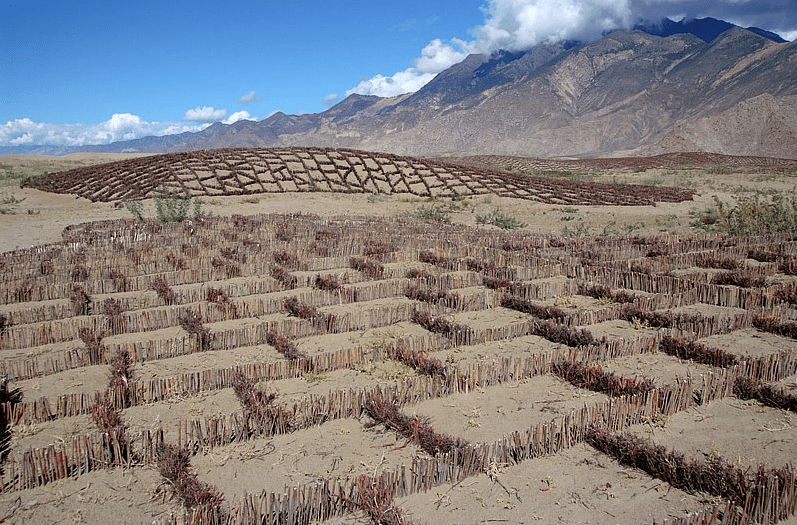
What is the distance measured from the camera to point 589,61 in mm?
114438

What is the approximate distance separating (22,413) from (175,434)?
1060 mm

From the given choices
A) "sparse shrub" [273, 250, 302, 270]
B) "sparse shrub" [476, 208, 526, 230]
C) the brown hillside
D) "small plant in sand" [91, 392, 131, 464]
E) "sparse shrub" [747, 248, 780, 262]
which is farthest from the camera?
the brown hillside

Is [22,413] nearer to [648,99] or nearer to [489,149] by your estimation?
[489,149]

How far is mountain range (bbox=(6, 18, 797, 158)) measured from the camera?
53938mm

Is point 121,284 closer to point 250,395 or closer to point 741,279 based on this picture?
point 250,395

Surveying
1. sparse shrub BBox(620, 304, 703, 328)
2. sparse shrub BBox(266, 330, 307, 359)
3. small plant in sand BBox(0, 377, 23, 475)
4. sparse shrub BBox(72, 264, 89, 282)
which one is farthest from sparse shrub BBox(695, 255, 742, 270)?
sparse shrub BBox(72, 264, 89, 282)

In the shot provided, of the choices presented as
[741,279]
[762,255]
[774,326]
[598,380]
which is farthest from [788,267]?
[598,380]

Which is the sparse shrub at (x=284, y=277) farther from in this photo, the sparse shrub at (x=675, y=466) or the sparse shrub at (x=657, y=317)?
the sparse shrub at (x=675, y=466)

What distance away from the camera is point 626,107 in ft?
283

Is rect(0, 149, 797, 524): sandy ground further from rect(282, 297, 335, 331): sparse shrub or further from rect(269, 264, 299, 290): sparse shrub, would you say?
rect(269, 264, 299, 290): sparse shrub

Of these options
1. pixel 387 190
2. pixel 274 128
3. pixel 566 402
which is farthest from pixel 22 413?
pixel 274 128

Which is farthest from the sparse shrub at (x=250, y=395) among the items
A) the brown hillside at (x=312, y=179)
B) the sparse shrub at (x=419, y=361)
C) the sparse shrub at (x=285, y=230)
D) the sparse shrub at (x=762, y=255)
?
the brown hillside at (x=312, y=179)

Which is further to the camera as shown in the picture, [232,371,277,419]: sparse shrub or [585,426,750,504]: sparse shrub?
[232,371,277,419]: sparse shrub

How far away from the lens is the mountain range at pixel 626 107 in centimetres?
5394
